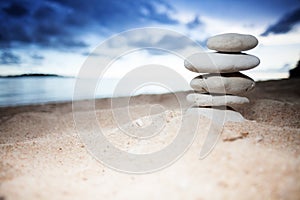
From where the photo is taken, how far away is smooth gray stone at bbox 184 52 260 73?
3766 millimetres

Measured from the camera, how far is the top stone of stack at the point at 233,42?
3.77 meters

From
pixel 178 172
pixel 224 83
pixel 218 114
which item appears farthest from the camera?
pixel 224 83

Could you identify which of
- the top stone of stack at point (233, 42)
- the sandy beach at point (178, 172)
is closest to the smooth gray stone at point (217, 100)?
the sandy beach at point (178, 172)

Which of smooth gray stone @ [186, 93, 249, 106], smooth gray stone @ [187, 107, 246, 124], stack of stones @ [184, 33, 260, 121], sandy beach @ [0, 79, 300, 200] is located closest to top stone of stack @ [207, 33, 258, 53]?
stack of stones @ [184, 33, 260, 121]

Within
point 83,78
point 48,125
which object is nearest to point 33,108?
point 48,125

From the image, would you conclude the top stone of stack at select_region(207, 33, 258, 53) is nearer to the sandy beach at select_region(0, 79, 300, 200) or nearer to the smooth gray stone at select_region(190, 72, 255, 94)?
the smooth gray stone at select_region(190, 72, 255, 94)

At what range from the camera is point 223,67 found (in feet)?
12.4

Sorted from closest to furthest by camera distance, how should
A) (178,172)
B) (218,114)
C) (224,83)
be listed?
(178,172), (218,114), (224,83)

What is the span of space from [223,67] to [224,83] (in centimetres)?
26

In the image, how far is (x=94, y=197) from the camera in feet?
6.59

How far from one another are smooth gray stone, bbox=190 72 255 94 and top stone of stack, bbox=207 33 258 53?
0.45m

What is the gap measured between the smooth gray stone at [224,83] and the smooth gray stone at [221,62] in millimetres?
132

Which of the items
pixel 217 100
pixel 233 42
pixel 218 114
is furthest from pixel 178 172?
pixel 233 42

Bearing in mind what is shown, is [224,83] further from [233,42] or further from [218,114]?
[233,42]
